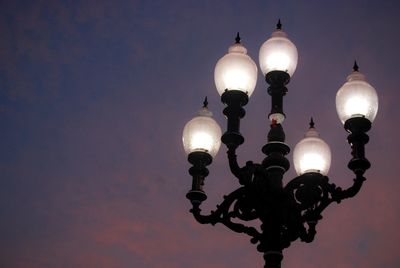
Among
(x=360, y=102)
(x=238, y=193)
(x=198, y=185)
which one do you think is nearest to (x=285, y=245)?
(x=238, y=193)

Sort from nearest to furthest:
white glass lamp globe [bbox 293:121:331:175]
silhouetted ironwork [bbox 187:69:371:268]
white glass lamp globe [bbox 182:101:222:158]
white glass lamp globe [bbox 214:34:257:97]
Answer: silhouetted ironwork [bbox 187:69:371:268]
white glass lamp globe [bbox 214:34:257:97]
white glass lamp globe [bbox 293:121:331:175]
white glass lamp globe [bbox 182:101:222:158]

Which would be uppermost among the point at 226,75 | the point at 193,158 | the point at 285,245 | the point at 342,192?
the point at 226,75

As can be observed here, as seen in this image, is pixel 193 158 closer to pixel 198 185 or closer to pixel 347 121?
pixel 198 185

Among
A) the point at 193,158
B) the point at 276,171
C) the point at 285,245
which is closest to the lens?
the point at 285,245

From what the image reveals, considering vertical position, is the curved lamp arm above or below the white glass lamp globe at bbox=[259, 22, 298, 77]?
below

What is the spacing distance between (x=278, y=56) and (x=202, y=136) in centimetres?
156

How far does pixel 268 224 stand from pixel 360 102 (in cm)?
197

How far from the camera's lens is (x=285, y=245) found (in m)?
6.94

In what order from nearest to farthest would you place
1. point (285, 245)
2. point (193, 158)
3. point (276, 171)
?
point (285, 245) → point (276, 171) → point (193, 158)

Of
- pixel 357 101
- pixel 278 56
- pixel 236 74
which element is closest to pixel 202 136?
pixel 236 74

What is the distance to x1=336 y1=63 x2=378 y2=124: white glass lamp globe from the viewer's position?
7.23 meters

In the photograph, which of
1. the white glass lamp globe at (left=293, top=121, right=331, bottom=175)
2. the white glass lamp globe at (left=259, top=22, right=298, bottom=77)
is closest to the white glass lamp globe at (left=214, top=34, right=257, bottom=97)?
the white glass lamp globe at (left=259, top=22, right=298, bottom=77)

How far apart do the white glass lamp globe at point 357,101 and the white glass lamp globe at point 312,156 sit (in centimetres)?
76

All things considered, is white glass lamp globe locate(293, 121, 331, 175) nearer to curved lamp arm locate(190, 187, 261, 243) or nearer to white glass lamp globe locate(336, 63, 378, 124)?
white glass lamp globe locate(336, 63, 378, 124)
